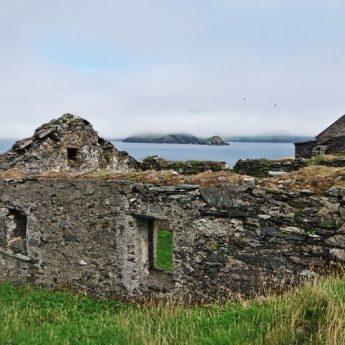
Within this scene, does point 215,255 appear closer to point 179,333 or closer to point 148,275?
point 148,275

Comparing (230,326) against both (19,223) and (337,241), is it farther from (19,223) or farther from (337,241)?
(19,223)

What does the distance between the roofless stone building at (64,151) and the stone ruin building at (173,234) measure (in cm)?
303

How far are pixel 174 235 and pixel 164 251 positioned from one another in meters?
6.12

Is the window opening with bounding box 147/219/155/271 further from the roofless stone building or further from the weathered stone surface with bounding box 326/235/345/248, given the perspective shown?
the roofless stone building

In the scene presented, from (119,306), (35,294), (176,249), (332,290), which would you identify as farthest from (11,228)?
(332,290)

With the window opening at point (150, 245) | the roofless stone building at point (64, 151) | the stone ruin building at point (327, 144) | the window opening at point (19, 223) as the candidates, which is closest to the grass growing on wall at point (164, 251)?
the window opening at point (150, 245)

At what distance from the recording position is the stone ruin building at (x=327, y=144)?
31059 millimetres

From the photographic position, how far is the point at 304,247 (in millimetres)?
7418

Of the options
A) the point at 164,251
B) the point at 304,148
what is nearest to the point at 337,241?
the point at 164,251

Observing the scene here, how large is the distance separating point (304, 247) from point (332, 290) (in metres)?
2.15

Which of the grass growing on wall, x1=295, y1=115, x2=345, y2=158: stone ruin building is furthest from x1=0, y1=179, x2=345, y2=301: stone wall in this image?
x1=295, y1=115, x2=345, y2=158: stone ruin building

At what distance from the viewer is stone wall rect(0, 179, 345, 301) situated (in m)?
7.43

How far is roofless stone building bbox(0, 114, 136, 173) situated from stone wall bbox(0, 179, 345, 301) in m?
3.12

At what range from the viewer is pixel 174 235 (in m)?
8.82
